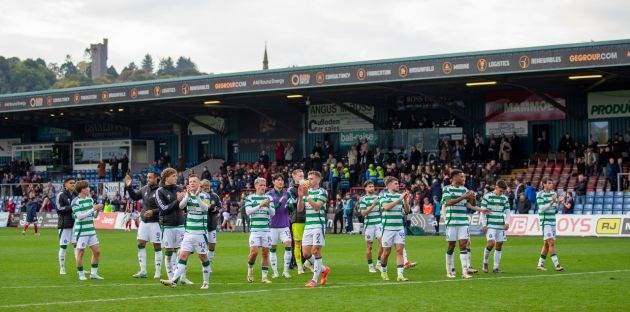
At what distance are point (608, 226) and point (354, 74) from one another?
46.4 ft

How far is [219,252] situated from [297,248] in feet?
27.4

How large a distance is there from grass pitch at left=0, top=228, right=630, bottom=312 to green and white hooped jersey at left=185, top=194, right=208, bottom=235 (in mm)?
1098

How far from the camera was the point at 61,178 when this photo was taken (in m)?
68.8

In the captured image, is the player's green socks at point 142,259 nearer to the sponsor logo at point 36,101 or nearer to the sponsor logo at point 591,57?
the sponsor logo at point 591,57

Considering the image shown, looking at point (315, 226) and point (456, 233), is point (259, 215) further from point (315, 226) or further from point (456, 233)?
point (456, 233)

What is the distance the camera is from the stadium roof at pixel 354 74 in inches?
1592

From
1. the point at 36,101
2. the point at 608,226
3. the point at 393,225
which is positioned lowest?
the point at 608,226

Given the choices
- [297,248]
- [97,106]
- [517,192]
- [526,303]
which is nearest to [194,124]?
[97,106]

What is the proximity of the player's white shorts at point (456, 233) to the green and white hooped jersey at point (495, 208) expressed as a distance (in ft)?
5.59

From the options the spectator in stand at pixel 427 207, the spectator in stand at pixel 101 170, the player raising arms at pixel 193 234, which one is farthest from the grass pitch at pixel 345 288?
the spectator in stand at pixel 101 170

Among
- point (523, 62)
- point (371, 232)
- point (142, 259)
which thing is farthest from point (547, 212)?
point (523, 62)

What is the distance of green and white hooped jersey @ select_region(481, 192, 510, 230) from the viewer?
73.9ft

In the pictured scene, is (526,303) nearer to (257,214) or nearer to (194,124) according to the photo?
(257,214)

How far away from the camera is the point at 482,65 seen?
141 feet
